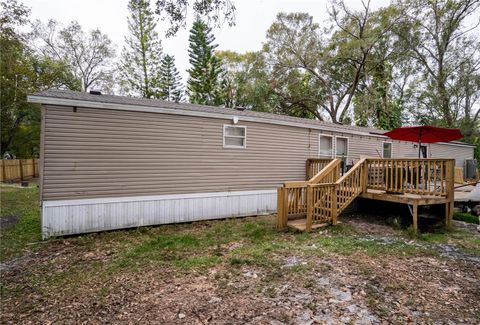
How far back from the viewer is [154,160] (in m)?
6.70

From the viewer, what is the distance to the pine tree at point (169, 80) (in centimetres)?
2514

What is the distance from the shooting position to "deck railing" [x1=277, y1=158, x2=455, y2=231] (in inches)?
244

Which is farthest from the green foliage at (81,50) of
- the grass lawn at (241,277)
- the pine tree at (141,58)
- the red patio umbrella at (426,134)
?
the red patio umbrella at (426,134)

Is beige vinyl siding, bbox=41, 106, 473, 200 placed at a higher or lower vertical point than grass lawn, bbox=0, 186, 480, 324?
higher

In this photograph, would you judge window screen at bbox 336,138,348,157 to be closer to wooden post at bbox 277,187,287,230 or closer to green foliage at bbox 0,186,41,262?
wooden post at bbox 277,187,287,230

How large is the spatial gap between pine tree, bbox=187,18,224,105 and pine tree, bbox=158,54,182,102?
1396mm

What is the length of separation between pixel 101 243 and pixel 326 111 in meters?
24.4

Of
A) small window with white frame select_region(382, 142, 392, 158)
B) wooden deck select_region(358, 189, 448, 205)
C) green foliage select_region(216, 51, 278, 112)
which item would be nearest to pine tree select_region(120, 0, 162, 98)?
green foliage select_region(216, 51, 278, 112)

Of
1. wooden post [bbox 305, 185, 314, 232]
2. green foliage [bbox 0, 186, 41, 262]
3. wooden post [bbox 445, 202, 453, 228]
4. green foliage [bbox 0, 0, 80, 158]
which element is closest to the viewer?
green foliage [bbox 0, 186, 41, 262]

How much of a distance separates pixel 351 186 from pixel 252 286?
15.0ft

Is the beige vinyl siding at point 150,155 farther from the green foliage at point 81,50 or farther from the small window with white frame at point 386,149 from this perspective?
the green foliage at point 81,50

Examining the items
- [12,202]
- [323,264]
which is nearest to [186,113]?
[323,264]

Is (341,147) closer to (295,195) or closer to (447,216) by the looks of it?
(447,216)

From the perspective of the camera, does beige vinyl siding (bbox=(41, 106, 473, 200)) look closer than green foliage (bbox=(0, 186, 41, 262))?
No
